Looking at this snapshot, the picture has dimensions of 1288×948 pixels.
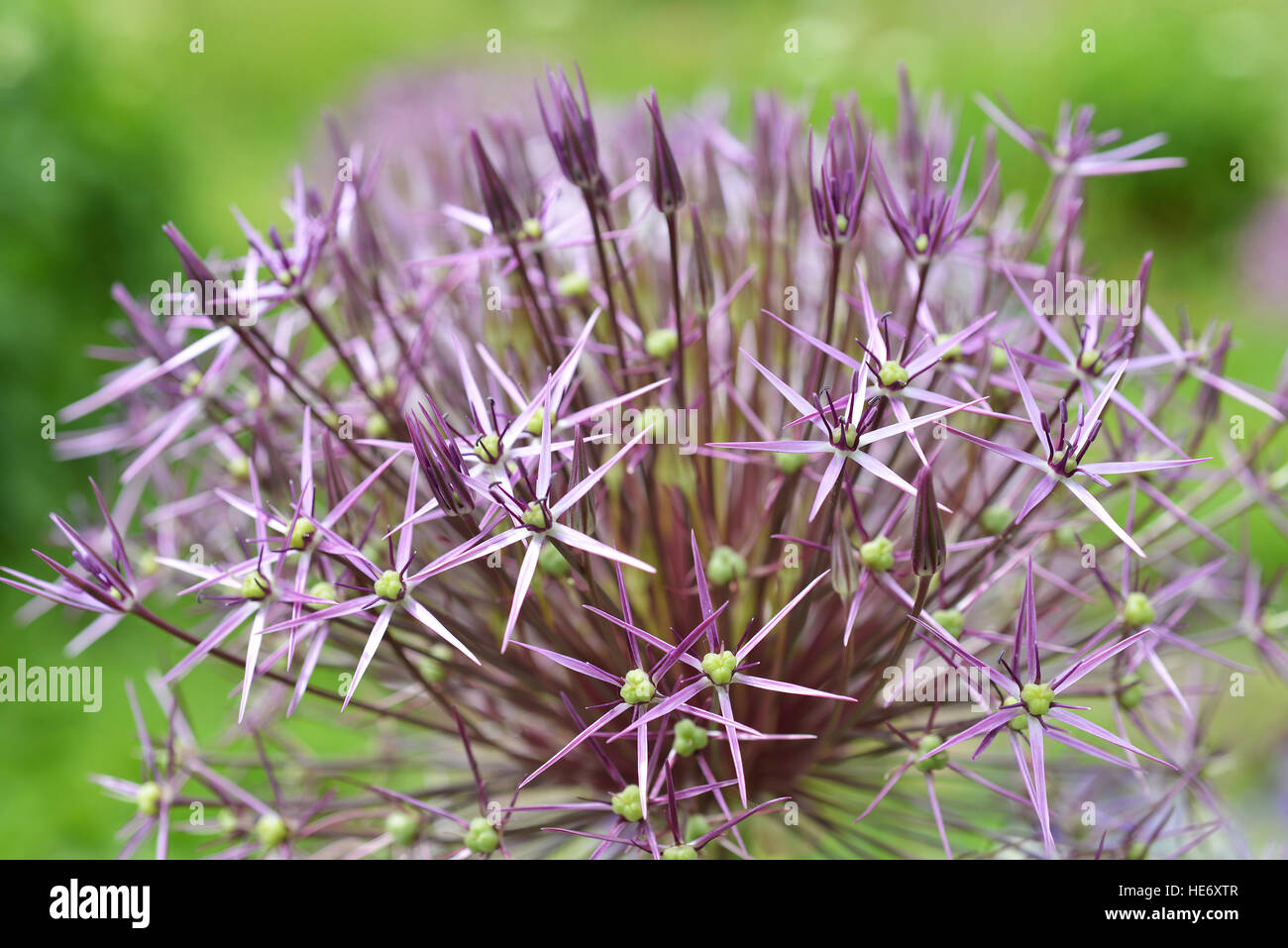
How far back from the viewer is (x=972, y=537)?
2.27 feet

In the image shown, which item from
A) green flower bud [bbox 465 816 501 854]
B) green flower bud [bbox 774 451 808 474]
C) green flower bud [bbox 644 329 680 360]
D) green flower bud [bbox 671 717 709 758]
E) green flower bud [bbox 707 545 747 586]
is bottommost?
green flower bud [bbox 465 816 501 854]

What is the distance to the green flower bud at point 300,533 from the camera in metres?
0.53

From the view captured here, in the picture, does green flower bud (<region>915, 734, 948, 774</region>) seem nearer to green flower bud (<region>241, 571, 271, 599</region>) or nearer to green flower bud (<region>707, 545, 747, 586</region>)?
green flower bud (<region>707, 545, 747, 586</region>)

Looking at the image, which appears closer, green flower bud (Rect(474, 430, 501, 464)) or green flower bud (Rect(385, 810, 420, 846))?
green flower bud (Rect(474, 430, 501, 464))

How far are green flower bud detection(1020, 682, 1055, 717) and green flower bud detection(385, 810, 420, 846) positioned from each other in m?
0.42

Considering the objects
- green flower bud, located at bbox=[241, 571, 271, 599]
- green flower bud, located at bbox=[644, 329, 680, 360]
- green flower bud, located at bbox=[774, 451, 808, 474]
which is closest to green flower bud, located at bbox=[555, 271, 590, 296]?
→ green flower bud, located at bbox=[644, 329, 680, 360]

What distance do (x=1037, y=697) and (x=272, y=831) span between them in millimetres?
510

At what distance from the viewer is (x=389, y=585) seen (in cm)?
50

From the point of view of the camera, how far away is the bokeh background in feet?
5.17

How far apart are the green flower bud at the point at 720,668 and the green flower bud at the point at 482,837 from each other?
0.60 feet

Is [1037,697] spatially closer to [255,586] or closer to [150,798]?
[255,586]
